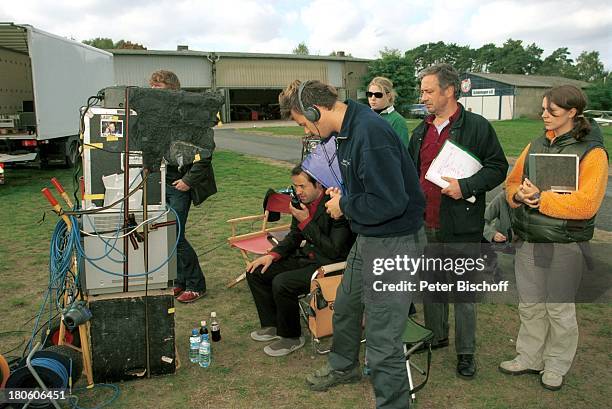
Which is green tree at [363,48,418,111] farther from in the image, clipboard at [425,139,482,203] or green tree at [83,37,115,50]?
clipboard at [425,139,482,203]

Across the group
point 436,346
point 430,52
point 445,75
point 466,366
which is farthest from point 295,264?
point 430,52

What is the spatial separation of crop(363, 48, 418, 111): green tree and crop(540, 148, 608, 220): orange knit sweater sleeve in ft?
142

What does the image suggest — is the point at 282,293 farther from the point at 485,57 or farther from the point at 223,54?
the point at 485,57

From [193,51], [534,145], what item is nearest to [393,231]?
[534,145]

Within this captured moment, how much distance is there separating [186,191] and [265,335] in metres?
1.41

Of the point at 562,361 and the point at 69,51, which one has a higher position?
the point at 69,51

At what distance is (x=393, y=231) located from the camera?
266 centimetres

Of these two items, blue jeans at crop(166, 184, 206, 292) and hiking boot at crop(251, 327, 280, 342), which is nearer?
hiking boot at crop(251, 327, 280, 342)

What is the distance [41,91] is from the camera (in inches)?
437

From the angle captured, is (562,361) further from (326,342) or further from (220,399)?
(220,399)

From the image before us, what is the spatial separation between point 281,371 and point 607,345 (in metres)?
2.43

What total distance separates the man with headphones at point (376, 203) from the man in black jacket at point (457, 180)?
2.03 feet

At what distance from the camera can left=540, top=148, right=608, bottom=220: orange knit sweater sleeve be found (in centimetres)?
296

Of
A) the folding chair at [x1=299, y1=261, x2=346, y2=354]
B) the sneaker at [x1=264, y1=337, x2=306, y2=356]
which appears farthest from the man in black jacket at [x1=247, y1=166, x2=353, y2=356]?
the folding chair at [x1=299, y1=261, x2=346, y2=354]
